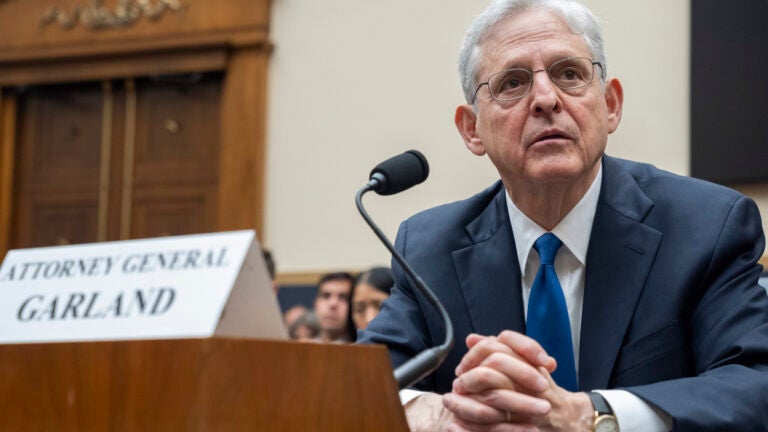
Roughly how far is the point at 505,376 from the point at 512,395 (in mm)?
31

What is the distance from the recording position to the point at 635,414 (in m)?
1.47

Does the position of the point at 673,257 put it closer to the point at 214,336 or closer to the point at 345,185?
the point at 214,336

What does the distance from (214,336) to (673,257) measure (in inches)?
34.5

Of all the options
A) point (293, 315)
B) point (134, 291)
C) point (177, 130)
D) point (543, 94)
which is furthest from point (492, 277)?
point (177, 130)

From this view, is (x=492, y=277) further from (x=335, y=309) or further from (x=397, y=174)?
(x=335, y=309)

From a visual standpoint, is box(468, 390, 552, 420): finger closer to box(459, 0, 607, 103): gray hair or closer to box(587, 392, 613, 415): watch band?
box(587, 392, 613, 415): watch band

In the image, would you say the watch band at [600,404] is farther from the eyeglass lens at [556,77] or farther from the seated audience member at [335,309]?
the seated audience member at [335,309]

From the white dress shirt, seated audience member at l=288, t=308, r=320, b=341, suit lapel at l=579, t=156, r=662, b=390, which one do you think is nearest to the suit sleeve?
suit lapel at l=579, t=156, r=662, b=390

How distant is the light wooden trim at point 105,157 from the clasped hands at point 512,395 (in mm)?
5987

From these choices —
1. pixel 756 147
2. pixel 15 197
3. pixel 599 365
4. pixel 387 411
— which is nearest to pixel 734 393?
pixel 599 365

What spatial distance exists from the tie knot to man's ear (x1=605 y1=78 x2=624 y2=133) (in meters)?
0.27

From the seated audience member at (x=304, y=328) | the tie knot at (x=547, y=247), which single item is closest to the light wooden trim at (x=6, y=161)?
the seated audience member at (x=304, y=328)

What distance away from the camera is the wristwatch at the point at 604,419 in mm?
1465

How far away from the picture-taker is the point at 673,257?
5.66 feet
